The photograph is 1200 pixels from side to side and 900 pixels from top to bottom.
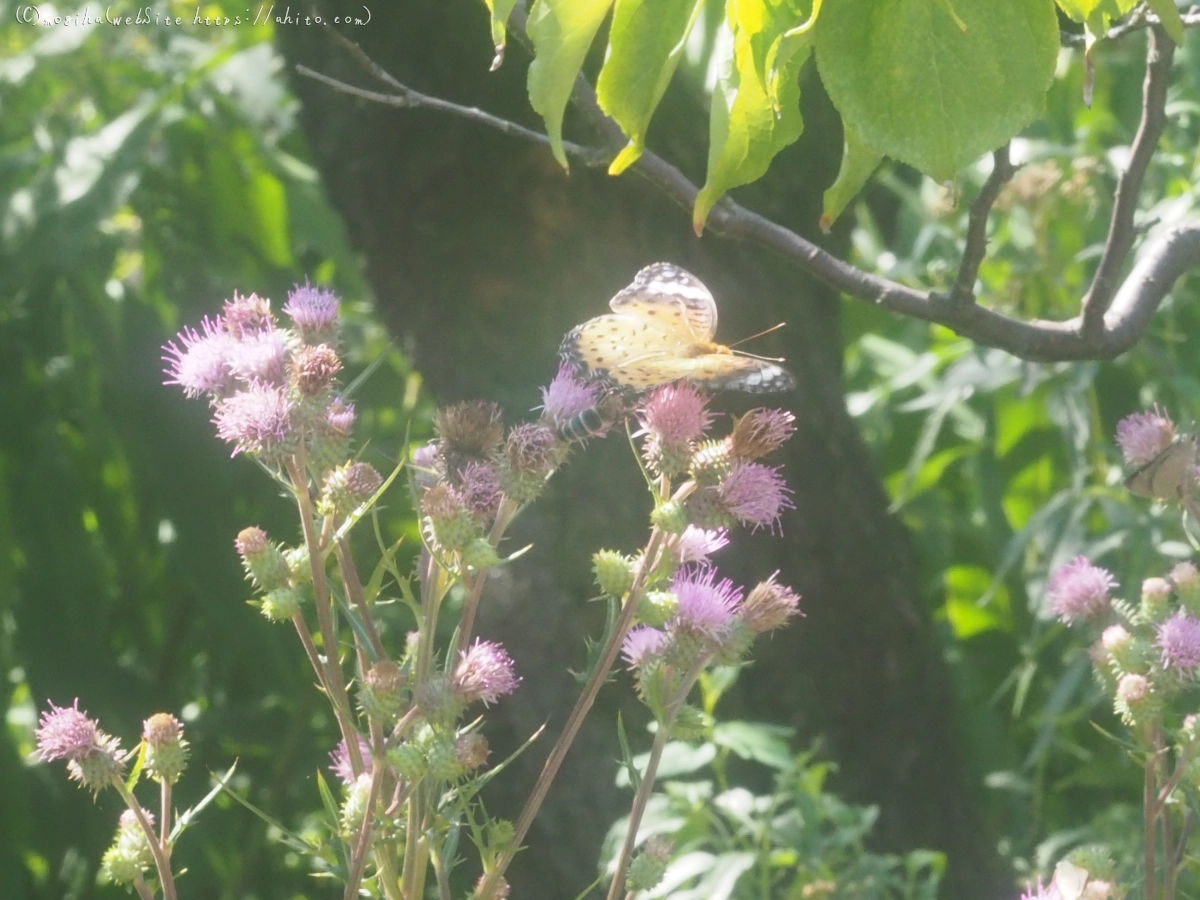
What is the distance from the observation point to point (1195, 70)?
5.07 ft

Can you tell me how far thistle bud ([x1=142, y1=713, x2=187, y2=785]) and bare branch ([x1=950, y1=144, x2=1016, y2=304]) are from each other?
467 millimetres

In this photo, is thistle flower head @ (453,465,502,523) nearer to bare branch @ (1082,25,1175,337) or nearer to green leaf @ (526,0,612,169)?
green leaf @ (526,0,612,169)

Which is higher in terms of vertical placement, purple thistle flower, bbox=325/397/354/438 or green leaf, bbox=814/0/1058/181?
purple thistle flower, bbox=325/397/354/438

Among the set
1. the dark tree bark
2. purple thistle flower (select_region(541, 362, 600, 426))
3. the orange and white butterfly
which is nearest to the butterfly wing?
the orange and white butterfly

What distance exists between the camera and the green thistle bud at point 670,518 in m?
0.60

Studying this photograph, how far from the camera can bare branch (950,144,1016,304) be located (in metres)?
0.61

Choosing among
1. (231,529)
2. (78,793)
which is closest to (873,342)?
(231,529)

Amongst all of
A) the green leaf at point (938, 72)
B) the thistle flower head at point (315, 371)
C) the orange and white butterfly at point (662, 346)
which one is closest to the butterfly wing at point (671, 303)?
the orange and white butterfly at point (662, 346)

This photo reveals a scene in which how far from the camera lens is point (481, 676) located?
0.61 metres

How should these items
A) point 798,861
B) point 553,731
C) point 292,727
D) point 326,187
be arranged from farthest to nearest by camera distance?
1. point 292,727
2. point 326,187
3. point 553,731
4. point 798,861

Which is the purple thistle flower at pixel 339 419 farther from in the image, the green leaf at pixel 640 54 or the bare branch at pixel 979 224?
the bare branch at pixel 979 224

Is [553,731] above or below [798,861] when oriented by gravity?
above

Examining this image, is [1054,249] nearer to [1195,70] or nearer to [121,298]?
[1195,70]

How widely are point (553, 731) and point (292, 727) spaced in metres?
0.56
